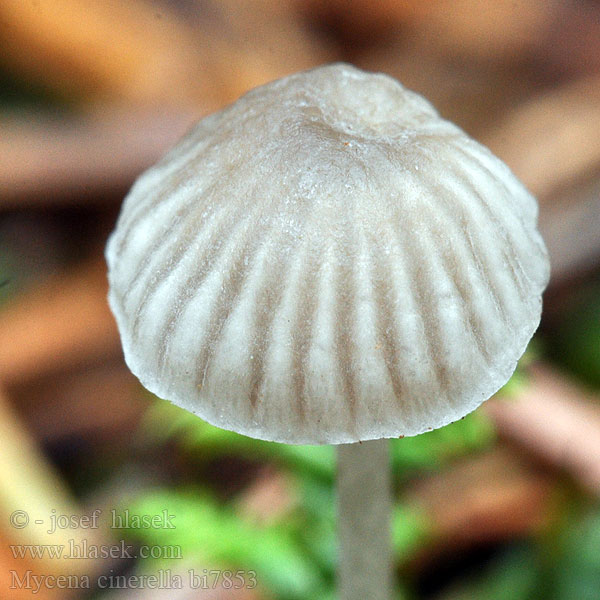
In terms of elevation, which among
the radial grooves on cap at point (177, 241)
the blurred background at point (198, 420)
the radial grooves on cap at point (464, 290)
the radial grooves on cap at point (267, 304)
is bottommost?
the blurred background at point (198, 420)

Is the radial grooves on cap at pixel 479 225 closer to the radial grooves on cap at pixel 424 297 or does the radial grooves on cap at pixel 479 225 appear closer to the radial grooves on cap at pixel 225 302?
the radial grooves on cap at pixel 424 297

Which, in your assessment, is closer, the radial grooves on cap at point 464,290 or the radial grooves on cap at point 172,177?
the radial grooves on cap at point 464,290

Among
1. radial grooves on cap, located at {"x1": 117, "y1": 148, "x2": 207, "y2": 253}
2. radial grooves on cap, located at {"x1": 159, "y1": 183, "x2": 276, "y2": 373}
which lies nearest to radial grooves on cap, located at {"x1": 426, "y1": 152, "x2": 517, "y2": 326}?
radial grooves on cap, located at {"x1": 159, "y1": 183, "x2": 276, "y2": 373}

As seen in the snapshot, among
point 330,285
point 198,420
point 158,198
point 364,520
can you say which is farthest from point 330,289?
point 198,420

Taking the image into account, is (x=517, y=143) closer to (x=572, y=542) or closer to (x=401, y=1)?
(x=401, y=1)

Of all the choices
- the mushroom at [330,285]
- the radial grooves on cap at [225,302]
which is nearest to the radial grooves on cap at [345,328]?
the mushroom at [330,285]

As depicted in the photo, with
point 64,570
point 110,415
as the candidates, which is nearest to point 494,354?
point 64,570

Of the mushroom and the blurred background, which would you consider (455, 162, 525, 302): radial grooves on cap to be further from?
the blurred background

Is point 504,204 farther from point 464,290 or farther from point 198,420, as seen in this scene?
point 198,420
